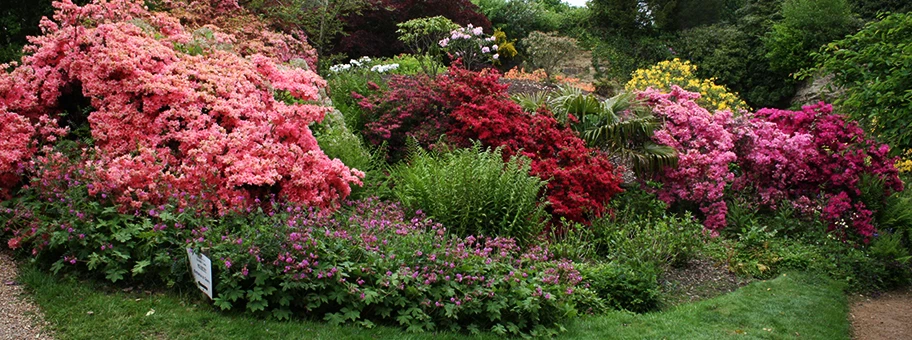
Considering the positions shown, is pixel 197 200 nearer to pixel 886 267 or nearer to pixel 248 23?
pixel 248 23

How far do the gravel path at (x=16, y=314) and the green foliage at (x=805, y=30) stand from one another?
17974mm

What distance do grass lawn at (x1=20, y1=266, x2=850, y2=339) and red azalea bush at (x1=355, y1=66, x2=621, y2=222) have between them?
185cm

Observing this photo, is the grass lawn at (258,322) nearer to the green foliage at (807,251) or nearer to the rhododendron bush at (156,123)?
the rhododendron bush at (156,123)

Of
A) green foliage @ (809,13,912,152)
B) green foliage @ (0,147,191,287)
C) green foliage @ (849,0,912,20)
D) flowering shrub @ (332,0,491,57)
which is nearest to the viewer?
green foliage @ (0,147,191,287)

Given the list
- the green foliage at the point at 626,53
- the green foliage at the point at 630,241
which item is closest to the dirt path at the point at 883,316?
the green foliage at the point at 630,241

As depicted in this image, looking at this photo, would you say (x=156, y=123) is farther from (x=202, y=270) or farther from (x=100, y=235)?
(x=202, y=270)

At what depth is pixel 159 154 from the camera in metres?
5.20

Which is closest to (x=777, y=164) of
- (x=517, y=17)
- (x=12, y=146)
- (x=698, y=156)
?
(x=698, y=156)

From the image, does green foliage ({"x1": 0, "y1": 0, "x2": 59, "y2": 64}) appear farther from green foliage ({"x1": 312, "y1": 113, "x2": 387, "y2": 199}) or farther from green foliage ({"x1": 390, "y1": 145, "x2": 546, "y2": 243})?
green foliage ({"x1": 390, "y1": 145, "x2": 546, "y2": 243})

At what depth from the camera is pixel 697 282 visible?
21.3 ft

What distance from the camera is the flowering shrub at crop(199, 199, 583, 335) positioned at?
4.38 m

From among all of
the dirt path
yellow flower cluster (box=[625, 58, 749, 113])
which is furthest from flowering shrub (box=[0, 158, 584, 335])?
yellow flower cluster (box=[625, 58, 749, 113])

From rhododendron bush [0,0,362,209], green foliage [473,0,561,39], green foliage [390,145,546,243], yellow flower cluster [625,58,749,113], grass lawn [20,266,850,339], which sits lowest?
grass lawn [20,266,850,339]

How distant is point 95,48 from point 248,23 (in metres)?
3.34
